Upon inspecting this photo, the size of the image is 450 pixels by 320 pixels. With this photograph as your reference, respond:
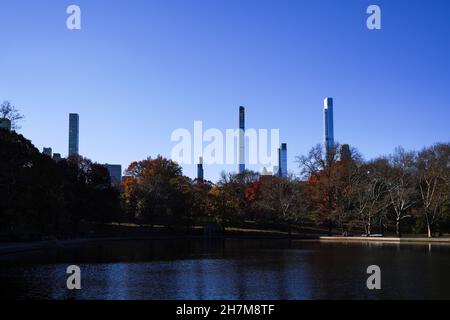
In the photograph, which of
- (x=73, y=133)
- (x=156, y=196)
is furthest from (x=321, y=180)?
(x=73, y=133)

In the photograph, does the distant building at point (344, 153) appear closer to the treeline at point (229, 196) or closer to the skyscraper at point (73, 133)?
the treeline at point (229, 196)

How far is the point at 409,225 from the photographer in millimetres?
76250

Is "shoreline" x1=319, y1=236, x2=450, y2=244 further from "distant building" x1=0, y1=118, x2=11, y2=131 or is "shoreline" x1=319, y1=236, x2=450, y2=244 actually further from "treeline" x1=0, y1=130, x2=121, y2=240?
"distant building" x1=0, y1=118, x2=11, y2=131

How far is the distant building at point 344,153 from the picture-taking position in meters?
73.4

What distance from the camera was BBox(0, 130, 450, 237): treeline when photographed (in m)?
51.9

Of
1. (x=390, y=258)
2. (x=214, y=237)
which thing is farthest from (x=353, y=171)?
(x=390, y=258)

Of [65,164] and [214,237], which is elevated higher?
[65,164]

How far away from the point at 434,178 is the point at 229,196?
32.9 m

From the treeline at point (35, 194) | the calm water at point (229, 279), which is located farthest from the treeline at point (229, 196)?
the calm water at point (229, 279)

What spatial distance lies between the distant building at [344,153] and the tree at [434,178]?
10.9 metres

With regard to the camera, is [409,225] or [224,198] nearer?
[409,225]
